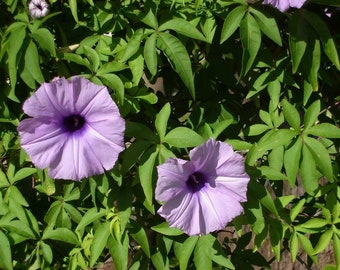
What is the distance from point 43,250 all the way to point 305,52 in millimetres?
937

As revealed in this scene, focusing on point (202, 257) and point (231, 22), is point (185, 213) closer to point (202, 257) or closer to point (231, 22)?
point (202, 257)

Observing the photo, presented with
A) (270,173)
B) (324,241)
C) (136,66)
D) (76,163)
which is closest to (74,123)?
(76,163)

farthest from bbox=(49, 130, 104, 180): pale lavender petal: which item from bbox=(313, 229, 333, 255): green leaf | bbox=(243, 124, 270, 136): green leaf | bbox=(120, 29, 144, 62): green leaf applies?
bbox=(313, 229, 333, 255): green leaf

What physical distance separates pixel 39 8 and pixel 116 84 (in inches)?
15.1

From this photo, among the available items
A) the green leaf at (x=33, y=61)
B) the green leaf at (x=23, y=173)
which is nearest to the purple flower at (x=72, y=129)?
the green leaf at (x=33, y=61)

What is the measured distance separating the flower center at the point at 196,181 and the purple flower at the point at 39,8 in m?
0.63

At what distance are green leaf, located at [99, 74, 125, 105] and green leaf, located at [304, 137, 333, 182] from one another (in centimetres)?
48

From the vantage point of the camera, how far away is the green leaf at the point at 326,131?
1460 mm

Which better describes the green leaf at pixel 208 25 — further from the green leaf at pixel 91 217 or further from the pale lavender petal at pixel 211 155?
the green leaf at pixel 91 217

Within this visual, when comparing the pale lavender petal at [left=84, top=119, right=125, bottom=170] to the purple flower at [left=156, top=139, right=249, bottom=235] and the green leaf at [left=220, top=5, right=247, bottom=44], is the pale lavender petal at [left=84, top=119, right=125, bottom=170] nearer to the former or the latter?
the purple flower at [left=156, top=139, right=249, bottom=235]

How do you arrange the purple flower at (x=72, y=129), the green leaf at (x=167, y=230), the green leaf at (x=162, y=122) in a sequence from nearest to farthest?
1. the purple flower at (x=72, y=129)
2. the green leaf at (x=162, y=122)
3. the green leaf at (x=167, y=230)

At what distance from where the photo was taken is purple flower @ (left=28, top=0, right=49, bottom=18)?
1.62 m

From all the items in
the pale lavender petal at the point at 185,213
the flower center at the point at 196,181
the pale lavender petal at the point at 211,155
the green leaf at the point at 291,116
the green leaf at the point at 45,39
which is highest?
the green leaf at the point at 45,39

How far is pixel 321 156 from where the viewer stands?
4.76ft
